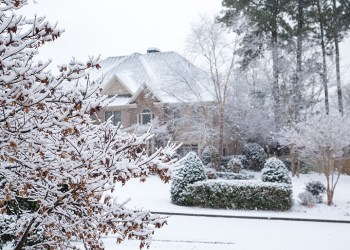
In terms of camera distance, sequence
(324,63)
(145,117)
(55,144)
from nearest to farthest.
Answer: (55,144)
(324,63)
(145,117)

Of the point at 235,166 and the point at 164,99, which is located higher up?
the point at 164,99

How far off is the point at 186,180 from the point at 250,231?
5.32 meters

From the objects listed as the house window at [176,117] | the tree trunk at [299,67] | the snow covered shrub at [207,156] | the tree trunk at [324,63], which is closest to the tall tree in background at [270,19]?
the tree trunk at [299,67]

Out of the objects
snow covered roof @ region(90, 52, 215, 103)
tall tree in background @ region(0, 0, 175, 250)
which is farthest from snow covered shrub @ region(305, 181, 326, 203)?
tall tree in background @ region(0, 0, 175, 250)

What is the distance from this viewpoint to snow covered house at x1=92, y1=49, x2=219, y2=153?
91.7 feet

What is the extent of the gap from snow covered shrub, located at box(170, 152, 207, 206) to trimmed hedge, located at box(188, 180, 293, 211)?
297 millimetres

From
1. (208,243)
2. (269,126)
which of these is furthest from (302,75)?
(208,243)

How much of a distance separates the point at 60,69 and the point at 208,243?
8.10 m

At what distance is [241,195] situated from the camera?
16.0 m

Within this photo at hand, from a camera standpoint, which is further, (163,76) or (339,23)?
(163,76)

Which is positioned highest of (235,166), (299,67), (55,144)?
(299,67)

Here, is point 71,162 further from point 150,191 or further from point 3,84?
point 150,191

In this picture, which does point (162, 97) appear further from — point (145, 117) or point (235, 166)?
point (235, 166)

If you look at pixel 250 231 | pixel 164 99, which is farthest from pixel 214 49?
pixel 250 231
